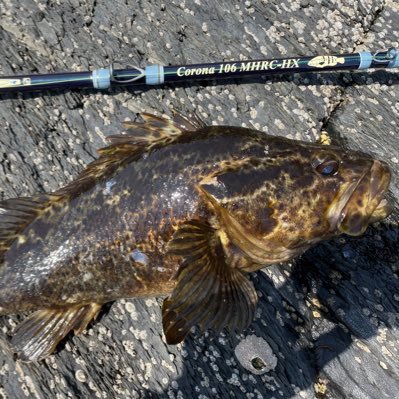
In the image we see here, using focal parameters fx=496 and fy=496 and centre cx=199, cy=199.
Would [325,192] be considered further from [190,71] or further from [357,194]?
[190,71]

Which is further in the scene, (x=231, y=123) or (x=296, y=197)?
(x=231, y=123)

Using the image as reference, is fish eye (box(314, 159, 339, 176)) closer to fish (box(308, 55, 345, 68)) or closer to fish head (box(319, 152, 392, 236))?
fish head (box(319, 152, 392, 236))

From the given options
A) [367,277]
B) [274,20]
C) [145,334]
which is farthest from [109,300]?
[274,20]

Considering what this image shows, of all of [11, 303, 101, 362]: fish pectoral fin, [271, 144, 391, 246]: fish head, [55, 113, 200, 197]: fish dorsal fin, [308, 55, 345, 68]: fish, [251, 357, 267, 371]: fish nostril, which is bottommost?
[251, 357, 267, 371]: fish nostril

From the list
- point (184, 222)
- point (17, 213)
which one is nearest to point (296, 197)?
point (184, 222)

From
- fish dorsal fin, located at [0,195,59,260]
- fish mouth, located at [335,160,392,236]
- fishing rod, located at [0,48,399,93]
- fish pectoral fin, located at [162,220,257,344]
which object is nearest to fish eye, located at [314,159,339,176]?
fish mouth, located at [335,160,392,236]

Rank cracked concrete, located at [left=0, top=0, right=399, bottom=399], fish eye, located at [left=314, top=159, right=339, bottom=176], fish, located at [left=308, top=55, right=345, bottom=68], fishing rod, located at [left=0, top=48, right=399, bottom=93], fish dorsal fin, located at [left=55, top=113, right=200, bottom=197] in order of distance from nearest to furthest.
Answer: fish eye, located at [left=314, top=159, right=339, bottom=176] → fish dorsal fin, located at [left=55, top=113, right=200, bottom=197] → cracked concrete, located at [left=0, top=0, right=399, bottom=399] → fishing rod, located at [left=0, top=48, right=399, bottom=93] → fish, located at [left=308, top=55, right=345, bottom=68]

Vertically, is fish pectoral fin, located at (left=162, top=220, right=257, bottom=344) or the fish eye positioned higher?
the fish eye
